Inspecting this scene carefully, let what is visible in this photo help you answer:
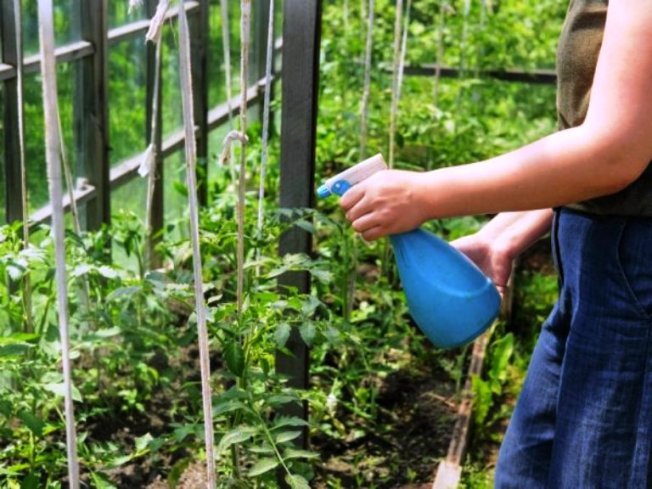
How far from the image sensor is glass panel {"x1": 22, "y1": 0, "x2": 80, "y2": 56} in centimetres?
369

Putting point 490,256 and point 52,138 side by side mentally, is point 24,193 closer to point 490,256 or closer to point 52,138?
point 490,256

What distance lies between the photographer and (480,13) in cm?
656

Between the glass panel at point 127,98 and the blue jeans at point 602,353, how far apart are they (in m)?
2.46

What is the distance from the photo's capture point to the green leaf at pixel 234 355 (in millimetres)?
2559

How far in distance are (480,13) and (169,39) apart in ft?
7.36

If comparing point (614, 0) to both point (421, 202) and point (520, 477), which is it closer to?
point (421, 202)

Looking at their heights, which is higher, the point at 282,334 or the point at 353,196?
the point at 353,196

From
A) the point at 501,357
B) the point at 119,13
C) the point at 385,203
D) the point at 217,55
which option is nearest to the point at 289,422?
the point at 385,203

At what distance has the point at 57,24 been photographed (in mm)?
3939

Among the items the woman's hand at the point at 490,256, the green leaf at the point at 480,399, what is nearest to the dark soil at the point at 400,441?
the green leaf at the point at 480,399

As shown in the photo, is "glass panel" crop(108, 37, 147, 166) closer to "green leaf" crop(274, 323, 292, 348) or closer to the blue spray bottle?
"green leaf" crop(274, 323, 292, 348)

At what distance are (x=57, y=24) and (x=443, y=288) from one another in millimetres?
2096

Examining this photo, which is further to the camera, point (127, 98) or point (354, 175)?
point (127, 98)

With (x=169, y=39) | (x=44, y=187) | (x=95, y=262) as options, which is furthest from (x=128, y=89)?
(x=95, y=262)
